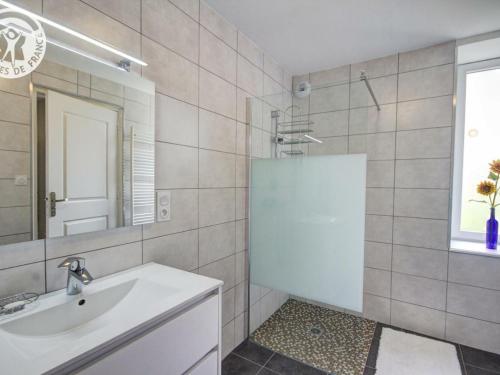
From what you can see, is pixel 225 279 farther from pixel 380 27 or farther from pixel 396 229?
pixel 380 27

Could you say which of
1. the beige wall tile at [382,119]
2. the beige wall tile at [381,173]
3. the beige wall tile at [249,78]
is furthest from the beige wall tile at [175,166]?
the beige wall tile at [381,173]

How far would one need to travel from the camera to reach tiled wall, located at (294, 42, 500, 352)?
191 centimetres

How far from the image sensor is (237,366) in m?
1.76

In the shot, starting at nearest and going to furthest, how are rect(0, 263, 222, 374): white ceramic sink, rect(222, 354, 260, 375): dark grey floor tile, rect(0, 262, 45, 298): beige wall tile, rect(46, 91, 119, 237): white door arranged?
rect(0, 263, 222, 374): white ceramic sink → rect(0, 262, 45, 298): beige wall tile → rect(46, 91, 119, 237): white door → rect(222, 354, 260, 375): dark grey floor tile

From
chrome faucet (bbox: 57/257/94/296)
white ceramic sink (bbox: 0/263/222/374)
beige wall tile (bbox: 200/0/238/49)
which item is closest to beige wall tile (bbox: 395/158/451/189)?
beige wall tile (bbox: 200/0/238/49)

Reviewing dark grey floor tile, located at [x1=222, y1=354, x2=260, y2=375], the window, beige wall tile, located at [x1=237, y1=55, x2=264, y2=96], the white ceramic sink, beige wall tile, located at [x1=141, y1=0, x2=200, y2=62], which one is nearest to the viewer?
the white ceramic sink

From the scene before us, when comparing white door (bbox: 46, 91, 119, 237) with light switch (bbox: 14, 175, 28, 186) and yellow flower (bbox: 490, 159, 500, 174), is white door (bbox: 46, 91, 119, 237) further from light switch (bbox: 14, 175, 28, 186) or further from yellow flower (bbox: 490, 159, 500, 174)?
yellow flower (bbox: 490, 159, 500, 174)

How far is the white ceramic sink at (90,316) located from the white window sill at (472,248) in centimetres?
198

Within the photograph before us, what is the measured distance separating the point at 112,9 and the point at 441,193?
2445 mm

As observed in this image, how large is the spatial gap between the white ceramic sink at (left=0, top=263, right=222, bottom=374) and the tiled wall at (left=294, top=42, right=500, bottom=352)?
1.19 metres

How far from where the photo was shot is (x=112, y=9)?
112cm

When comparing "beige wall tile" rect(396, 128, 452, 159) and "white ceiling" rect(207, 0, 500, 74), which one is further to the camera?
"beige wall tile" rect(396, 128, 452, 159)

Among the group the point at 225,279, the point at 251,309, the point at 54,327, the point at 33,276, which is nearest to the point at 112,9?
the point at 33,276

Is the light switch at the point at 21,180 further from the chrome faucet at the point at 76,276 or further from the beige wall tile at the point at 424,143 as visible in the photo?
the beige wall tile at the point at 424,143
